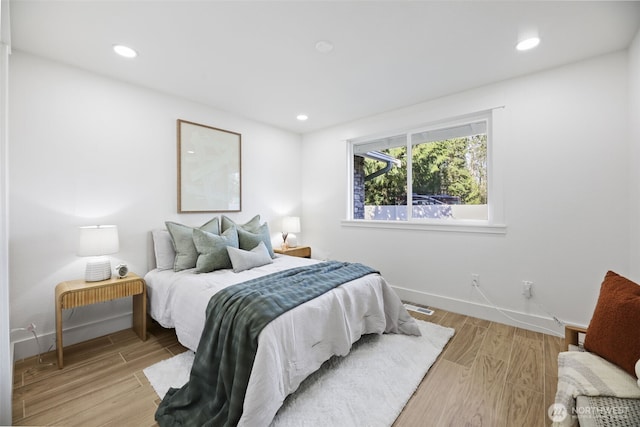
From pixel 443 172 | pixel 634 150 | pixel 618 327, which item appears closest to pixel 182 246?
pixel 443 172

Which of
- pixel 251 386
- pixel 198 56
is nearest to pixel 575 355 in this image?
pixel 251 386

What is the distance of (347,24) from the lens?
1.93 m

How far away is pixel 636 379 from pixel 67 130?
407cm

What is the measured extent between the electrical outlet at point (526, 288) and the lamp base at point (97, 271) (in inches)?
153

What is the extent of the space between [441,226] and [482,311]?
0.98 metres

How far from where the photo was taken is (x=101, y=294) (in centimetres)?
223

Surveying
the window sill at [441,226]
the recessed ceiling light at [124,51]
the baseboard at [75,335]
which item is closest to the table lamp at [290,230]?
the window sill at [441,226]

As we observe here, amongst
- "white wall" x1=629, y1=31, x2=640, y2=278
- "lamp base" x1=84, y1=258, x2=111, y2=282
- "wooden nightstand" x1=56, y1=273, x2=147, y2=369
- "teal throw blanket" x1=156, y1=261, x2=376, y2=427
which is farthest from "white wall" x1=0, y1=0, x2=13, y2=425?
"white wall" x1=629, y1=31, x2=640, y2=278

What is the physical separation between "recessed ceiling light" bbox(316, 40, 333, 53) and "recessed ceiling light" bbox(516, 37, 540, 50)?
1495 mm

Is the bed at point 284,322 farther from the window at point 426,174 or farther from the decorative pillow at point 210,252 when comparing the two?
the window at point 426,174

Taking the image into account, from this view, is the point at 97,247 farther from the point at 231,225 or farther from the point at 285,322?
the point at 285,322

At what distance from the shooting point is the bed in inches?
57.9

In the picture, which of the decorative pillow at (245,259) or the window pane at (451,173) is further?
the window pane at (451,173)

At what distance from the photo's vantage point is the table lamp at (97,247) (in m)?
2.22
